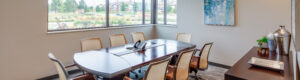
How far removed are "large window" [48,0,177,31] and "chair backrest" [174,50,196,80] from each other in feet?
8.68

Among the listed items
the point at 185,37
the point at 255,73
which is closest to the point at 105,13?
the point at 185,37

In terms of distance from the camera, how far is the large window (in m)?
3.79

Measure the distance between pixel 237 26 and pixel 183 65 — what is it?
6.99 ft

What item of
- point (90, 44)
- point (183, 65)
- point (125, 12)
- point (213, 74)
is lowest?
point (213, 74)

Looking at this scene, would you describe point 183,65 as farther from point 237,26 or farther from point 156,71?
point 237,26

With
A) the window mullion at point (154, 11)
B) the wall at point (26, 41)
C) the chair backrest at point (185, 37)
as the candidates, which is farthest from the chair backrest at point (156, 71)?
the window mullion at point (154, 11)

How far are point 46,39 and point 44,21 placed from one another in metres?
0.33

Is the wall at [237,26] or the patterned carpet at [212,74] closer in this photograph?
the wall at [237,26]

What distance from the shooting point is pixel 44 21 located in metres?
3.46

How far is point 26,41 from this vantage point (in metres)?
3.26

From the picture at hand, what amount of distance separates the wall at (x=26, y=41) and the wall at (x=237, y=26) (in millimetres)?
2867

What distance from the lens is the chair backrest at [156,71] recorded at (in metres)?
1.90

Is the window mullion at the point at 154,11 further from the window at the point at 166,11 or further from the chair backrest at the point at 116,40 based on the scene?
the chair backrest at the point at 116,40

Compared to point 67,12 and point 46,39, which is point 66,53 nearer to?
point 46,39
